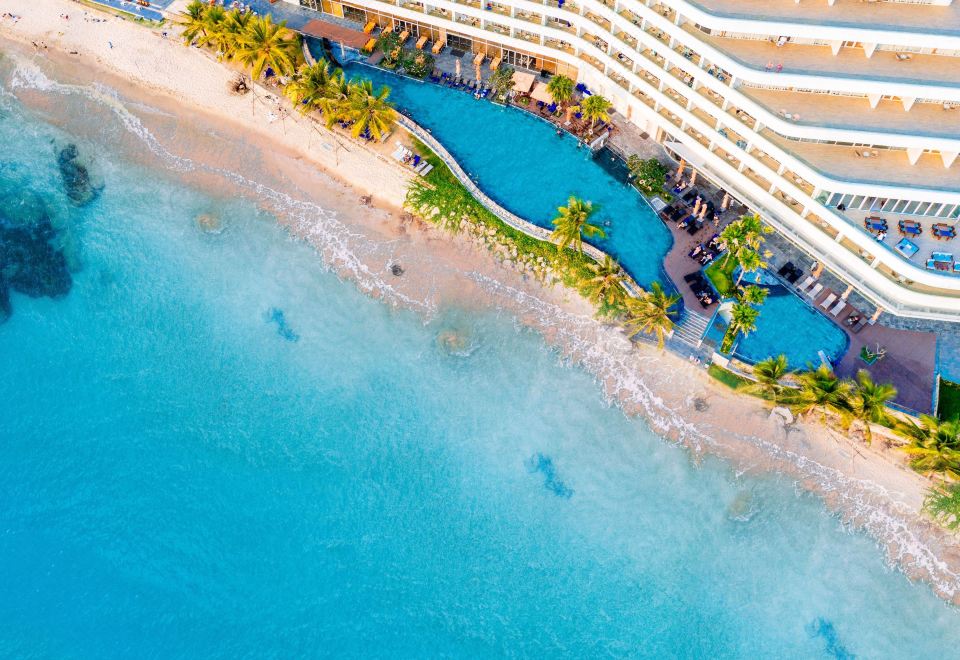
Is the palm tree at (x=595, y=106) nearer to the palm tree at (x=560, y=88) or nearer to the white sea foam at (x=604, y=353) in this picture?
the palm tree at (x=560, y=88)

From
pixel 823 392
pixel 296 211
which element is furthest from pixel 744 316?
pixel 296 211

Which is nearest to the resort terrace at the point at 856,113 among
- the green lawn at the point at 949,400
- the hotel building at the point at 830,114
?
the hotel building at the point at 830,114

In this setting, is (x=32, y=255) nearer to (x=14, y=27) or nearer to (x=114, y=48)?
(x=114, y=48)

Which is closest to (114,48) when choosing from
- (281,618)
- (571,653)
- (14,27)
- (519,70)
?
(14,27)

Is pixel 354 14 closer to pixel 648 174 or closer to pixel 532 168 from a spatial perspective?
pixel 532 168

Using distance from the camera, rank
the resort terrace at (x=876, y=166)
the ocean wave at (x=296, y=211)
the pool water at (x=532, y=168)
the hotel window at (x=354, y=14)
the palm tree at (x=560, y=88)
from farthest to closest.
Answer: the hotel window at (x=354, y=14)
the palm tree at (x=560, y=88)
the ocean wave at (x=296, y=211)
the pool water at (x=532, y=168)
the resort terrace at (x=876, y=166)

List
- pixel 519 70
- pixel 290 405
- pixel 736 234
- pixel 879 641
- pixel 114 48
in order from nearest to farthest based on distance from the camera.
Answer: pixel 879 641, pixel 736 234, pixel 290 405, pixel 519 70, pixel 114 48

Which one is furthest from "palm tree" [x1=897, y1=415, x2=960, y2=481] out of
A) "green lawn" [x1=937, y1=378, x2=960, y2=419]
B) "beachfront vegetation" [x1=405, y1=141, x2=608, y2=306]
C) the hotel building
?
"beachfront vegetation" [x1=405, y1=141, x2=608, y2=306]

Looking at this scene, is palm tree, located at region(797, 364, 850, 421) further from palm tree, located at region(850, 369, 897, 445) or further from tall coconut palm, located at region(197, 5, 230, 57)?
tall coconut palm, located at region(197, 5, 230, 57)
